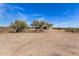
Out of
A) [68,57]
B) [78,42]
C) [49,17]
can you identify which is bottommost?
[68,57]

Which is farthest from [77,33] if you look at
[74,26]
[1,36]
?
[1,36]

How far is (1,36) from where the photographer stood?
1593 mm

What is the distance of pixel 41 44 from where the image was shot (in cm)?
157

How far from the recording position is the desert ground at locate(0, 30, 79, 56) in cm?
156

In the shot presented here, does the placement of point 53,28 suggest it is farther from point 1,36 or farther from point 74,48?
point 1,36

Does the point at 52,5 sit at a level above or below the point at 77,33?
above

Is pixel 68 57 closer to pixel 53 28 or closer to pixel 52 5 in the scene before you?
pixel 53 28

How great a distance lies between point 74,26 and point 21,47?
534mm

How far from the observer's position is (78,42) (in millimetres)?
1568

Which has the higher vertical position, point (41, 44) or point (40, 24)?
point (40, 24)

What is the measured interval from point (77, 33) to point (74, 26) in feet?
0.25

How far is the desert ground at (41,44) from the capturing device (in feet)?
5.11

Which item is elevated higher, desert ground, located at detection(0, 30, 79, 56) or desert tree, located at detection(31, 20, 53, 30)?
desert tree, located at detection(31, 20, 53, 30)

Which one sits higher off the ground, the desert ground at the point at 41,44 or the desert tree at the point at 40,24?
the desert tree at the point at 40,24
